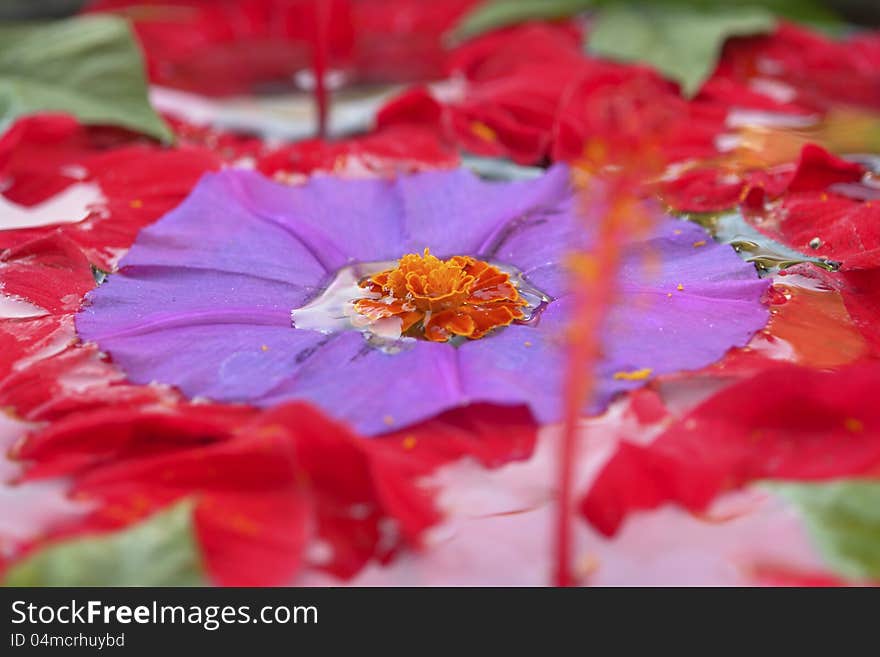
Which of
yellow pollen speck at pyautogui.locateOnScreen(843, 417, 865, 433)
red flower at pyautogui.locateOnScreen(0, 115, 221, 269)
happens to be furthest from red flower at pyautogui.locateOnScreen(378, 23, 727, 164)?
yellow pollen speck at pyautogui.locateOnScreen(843, 417, 865, 433)

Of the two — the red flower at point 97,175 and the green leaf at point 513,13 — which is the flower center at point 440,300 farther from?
the green leaf at point 513,13

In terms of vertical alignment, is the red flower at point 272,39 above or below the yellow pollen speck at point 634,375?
below

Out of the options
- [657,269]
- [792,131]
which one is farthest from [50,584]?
[792,131]

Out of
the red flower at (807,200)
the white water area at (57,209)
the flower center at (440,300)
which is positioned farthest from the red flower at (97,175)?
the red flower at (807,200)

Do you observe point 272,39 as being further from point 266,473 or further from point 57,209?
point 266,473
